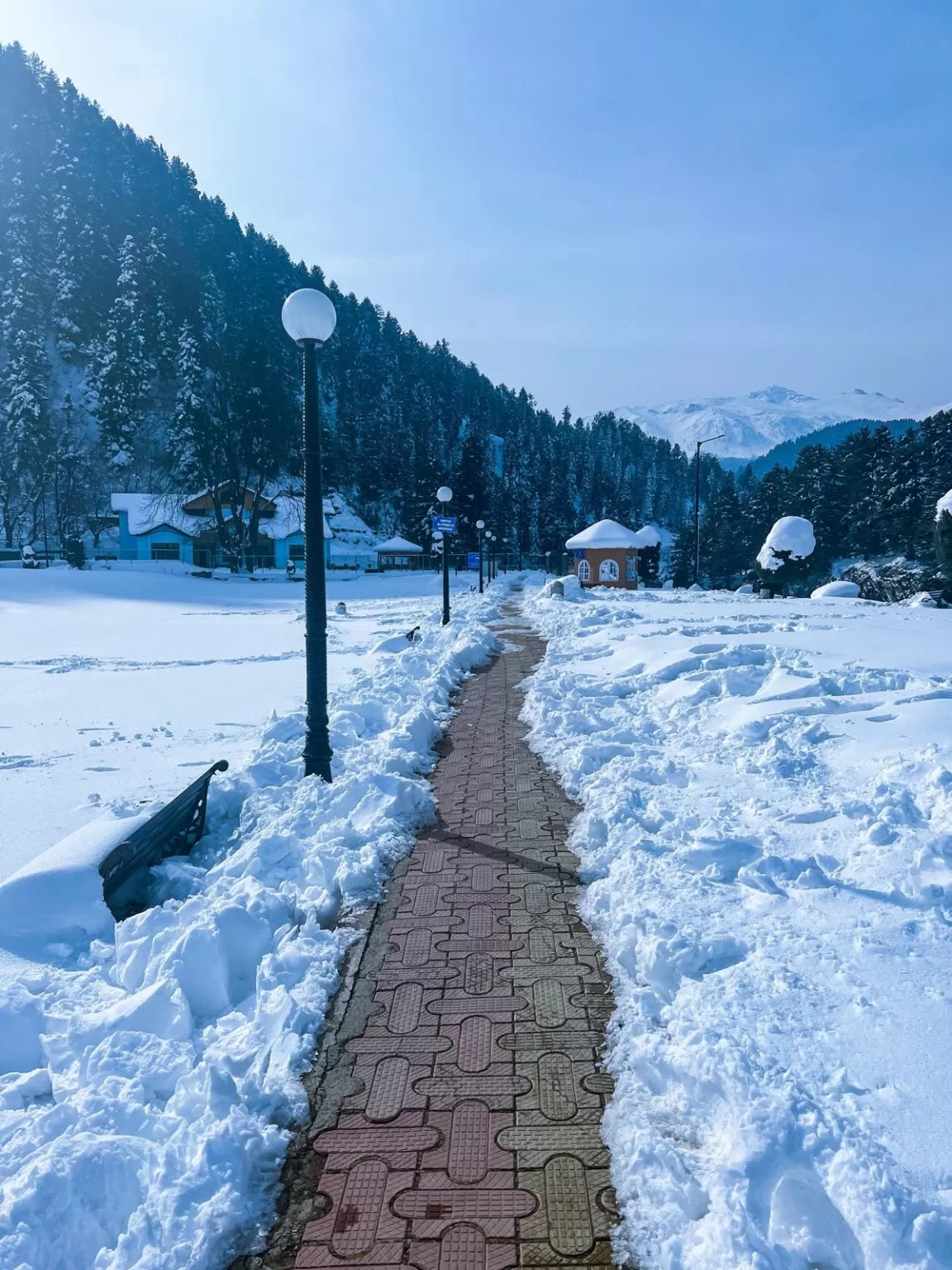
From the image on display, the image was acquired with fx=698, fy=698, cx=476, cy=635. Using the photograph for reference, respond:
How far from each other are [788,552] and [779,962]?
25.5 meters

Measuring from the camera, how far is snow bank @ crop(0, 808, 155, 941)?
12.5 feet

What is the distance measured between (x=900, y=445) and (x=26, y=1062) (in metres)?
58.6

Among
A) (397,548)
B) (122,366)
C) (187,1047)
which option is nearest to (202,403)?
(122,366)

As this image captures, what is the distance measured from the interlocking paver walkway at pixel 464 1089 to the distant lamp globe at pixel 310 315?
433 centimetres

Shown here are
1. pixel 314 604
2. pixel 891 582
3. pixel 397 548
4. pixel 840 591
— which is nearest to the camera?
pixel 314 604

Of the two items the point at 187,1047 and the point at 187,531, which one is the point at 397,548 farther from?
the point at 187,1047

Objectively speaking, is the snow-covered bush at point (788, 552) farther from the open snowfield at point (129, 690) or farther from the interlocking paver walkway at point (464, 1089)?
the interlocking paver walkway at point (464, 1089)

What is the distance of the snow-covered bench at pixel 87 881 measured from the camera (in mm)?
3830

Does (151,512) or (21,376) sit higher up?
(21,376)

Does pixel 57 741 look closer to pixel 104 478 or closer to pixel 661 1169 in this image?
pixel 661 1169

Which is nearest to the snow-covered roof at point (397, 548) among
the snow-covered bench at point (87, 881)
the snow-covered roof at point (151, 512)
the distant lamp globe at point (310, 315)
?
the snow-covered roof at point (151, 512)

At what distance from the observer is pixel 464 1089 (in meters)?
2.88

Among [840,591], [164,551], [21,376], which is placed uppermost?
[21,376]

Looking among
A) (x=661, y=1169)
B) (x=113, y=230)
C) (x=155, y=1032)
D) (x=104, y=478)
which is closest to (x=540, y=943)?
(x=661, y=1169)
